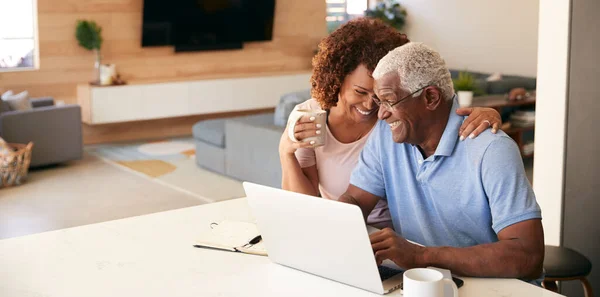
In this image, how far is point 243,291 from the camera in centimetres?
170

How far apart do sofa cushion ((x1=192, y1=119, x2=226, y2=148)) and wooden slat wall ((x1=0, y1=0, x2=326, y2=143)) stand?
1647 millimetres

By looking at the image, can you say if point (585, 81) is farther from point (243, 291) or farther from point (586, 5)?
point (243, 291)

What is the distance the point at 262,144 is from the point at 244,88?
108 inches

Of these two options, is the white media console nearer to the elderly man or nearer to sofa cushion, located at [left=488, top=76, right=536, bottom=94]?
sofa cushion, located at [left=488, top=76, right=536, bottom=94]

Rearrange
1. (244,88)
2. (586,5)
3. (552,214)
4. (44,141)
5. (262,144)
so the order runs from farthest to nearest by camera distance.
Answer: (244,88)
(44,141)
(262,144)
(552,214)
(586,5)

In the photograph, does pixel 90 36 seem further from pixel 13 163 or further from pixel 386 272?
pixel 386 272

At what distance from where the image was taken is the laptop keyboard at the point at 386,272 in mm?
1725

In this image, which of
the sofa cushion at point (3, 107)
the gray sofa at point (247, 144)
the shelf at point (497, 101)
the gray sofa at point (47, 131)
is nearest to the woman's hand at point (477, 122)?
the gray sofa at point (247, 144)

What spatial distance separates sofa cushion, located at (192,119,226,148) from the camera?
20.8 ft

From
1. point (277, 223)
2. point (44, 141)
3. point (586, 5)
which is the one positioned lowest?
point (44, 141)

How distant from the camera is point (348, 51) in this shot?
2297 mm

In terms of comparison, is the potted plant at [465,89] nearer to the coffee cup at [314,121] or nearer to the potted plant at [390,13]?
the potted plant at [390,13]

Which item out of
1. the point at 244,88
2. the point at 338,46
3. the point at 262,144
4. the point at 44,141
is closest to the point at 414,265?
the point at 338,46

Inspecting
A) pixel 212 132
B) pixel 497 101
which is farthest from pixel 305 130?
pixel 497 101
